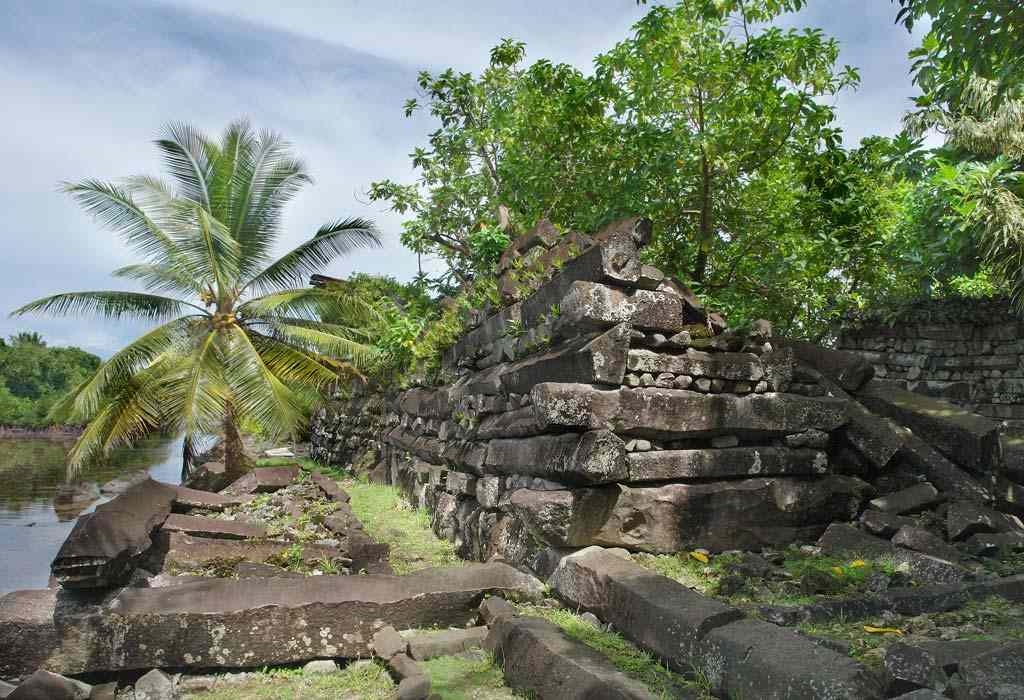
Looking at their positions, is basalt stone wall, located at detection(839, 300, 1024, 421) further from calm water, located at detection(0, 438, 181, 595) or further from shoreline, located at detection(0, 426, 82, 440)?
shoreline, located at detection(0, 426, 82, 440)

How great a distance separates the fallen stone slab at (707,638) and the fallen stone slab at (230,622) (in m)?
0.68

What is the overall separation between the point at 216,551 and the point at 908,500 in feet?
19.1

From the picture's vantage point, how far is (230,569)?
6.27m

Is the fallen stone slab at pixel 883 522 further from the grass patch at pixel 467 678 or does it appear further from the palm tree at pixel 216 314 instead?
the palm tree at pixel 216 314

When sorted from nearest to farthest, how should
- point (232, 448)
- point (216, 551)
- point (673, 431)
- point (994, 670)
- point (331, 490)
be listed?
1. point (994, 670)
2. point (673, 431)
3. point (216, 551)
4. point (331, 490)
5. point (232, 448)

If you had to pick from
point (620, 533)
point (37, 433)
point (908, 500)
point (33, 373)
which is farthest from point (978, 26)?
point (33, 373)

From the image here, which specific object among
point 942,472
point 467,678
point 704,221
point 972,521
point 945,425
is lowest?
point 467,678

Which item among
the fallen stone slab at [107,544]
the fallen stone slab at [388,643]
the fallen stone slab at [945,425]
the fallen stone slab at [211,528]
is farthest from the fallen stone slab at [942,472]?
the fallen stone slab at [211,528]

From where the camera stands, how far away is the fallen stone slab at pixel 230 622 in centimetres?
392

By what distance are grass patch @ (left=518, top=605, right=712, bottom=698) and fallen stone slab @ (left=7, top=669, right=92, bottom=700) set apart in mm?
2513

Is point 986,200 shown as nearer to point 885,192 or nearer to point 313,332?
point 885,192

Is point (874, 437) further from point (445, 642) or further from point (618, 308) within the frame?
point (445, 642)

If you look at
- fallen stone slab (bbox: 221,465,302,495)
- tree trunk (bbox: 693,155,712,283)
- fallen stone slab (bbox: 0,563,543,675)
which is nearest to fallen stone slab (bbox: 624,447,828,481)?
fallen stone slab (bbox: 0,563,543,675)

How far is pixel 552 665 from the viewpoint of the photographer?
3262 mm
